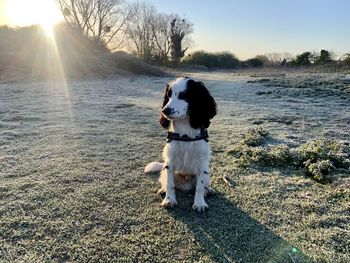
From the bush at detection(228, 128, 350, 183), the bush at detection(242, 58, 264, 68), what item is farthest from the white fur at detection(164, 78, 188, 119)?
the bush at detection(242, 58, 264, 68)

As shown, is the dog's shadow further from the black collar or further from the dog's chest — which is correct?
the black collar

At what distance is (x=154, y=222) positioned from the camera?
3084 millimetres

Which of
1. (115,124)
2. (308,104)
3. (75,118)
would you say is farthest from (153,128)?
A: (308,104)

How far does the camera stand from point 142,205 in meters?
3.43

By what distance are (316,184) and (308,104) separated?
6350mm

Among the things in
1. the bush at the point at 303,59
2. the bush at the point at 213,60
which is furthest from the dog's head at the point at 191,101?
the bush at the point at 213,60

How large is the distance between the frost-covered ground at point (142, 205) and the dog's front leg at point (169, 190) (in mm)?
93

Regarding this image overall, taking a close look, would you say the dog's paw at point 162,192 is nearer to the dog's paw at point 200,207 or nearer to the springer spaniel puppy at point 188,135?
the springer spaniel puppy at point 188,135

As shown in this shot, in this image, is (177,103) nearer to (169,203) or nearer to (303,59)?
(169,203)

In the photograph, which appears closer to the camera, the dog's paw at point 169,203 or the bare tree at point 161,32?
the dog's paw at point 169,203

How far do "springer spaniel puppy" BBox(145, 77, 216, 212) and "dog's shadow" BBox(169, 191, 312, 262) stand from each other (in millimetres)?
173

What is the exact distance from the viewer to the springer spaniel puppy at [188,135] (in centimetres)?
338

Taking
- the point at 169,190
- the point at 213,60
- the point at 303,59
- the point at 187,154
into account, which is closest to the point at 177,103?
the point at 187,154

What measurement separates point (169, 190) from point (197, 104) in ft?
2.84
